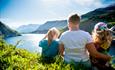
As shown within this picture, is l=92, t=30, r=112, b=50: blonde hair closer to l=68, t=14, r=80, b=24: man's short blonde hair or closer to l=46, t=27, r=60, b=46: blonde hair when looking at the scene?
l=68, t=14, r=80, b=24: man's short blonde hair

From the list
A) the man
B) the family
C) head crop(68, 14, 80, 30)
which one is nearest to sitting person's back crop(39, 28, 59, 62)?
the family

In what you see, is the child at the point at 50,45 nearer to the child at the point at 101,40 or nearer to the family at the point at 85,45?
the family at the point at 85,45

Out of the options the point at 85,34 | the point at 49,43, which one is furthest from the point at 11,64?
the point at 49,43

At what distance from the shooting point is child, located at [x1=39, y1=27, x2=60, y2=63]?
28.2 ft

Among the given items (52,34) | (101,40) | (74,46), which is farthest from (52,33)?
(101,40)

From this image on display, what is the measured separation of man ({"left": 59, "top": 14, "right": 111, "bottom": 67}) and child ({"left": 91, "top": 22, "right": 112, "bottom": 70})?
9.4 inches

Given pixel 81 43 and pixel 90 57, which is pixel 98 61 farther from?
pixel 81 43

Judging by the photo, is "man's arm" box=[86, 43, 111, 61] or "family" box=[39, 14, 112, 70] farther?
"family" box=[39, 14, 112, 70]

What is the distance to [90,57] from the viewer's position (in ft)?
24.3

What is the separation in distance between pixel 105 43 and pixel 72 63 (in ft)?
3.98

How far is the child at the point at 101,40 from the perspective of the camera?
680 centimetres

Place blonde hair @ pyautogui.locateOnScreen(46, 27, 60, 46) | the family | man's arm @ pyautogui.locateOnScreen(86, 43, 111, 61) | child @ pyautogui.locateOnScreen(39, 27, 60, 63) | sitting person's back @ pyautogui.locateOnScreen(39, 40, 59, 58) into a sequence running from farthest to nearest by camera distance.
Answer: sitting person's back @ pyautogui.locateOnScreen(39, 40, 59, 58), child @ pyautogui.locateOnScreen(39, 27, 60, 63), blonde hair @ pyautogui.locateOnScreen(46, 27, 60, 46), the family, man's arm @ pyautogui.locateOnScreen(86, 43, 111, 61)

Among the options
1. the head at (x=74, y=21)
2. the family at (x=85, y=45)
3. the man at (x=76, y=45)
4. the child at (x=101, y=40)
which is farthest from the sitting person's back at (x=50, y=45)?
the child at (x=101, y=40)

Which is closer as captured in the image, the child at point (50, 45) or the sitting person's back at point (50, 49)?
the child at point (50, 45)
